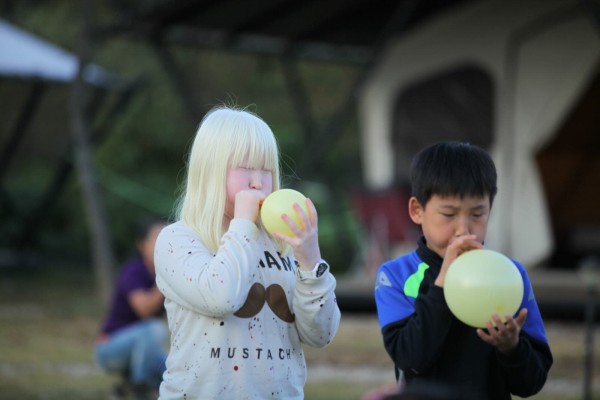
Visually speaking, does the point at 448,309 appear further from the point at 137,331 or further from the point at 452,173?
the point at 137,331

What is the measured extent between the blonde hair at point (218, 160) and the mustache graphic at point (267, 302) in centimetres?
17

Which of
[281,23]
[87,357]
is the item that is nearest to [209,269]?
[87,357]

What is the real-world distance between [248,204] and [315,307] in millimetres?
359

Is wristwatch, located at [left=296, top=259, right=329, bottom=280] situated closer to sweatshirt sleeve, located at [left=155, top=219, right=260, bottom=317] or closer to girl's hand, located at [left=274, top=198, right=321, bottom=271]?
girl's hand, located at [left=274, top=198, right=321, bottom=271]

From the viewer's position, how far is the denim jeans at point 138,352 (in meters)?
6.50

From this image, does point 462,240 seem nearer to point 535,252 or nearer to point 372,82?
point 535,252

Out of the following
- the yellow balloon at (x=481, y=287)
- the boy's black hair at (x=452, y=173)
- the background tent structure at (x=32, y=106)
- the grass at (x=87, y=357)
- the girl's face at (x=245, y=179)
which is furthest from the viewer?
the background tent structure at (x=32, y=106)

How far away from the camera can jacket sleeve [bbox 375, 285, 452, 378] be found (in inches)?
115

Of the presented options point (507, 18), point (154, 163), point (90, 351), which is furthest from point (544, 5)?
point (154, 163)

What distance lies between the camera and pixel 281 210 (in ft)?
9.78

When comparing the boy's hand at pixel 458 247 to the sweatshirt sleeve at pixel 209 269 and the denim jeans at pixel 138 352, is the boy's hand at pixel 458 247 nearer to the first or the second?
the sweatshirt sleeve at pixel 209 269

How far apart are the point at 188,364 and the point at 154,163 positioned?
2071cm

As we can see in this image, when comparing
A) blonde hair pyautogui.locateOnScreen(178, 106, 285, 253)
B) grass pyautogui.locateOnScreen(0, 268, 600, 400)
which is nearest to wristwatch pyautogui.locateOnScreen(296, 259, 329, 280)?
blonde hair pyautogui.locateOnScreen(178, 106, 285, 253)

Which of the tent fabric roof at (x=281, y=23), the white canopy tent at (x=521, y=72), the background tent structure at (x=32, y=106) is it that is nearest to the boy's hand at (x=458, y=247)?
the tent fabric roof at (x=281, y=23)
